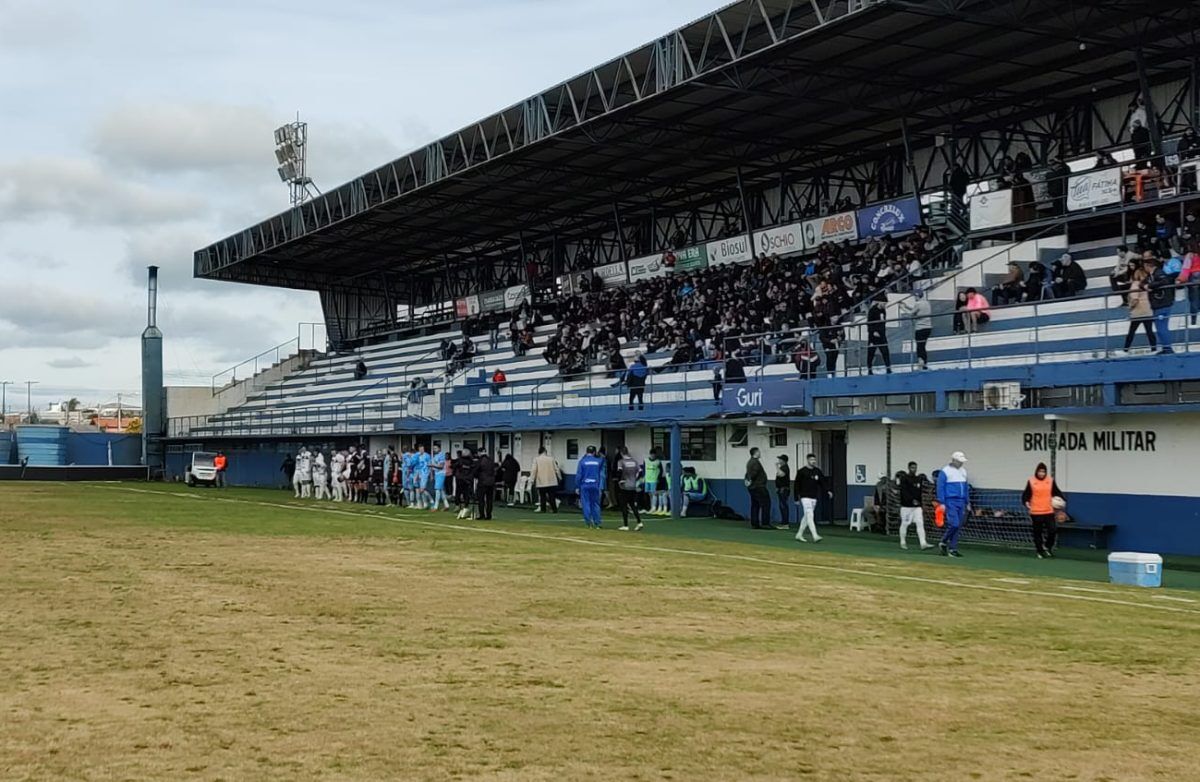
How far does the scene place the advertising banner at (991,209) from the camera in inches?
1298

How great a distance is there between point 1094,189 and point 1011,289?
4333 mm

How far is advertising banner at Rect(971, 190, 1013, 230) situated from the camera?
33.0 meters

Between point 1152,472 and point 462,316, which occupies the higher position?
point 462,316

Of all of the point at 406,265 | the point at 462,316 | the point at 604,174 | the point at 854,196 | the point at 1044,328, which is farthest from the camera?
the point at 406,265

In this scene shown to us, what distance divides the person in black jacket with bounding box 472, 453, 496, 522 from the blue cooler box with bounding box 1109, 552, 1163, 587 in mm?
16486

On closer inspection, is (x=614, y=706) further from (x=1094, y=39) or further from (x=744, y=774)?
(x=1094, y=39)

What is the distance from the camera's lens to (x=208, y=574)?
16516 millimetres

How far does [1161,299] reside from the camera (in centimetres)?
2362

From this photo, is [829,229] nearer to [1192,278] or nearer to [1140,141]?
[1140,141]

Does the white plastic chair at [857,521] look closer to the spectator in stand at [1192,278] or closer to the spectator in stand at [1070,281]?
the spectator in stand at [1070,281]

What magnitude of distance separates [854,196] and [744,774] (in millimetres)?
39553

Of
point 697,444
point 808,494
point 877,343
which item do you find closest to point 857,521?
point 808,494

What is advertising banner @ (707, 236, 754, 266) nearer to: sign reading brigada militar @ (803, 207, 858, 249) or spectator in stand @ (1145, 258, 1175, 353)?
sign reading brigada militar @ (803, 207, 858, 249)

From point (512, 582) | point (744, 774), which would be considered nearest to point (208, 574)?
point (512, 582)
